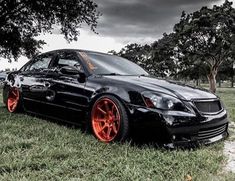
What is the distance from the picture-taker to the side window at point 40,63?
5.82 m

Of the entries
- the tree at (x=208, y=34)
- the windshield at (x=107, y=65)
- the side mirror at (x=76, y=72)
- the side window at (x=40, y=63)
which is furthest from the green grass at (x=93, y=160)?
the tree at (x=208, y=34)

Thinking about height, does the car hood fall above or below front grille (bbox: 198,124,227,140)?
above

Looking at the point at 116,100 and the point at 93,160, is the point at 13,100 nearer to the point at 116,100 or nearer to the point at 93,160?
the point at 116,100

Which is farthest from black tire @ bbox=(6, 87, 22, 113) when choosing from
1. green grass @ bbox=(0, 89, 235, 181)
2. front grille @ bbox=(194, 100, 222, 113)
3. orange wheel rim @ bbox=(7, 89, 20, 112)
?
front grille @ bbox=(194, 100, 222, 113)

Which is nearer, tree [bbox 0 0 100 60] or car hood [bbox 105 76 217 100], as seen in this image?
car hood [bbox 105 76 217 100]

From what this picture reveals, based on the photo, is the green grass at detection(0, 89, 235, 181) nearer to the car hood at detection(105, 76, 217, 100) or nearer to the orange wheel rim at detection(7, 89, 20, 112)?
the car hood at detection(105, 76, 217, 100)

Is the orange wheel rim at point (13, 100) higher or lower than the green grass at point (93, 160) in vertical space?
higher

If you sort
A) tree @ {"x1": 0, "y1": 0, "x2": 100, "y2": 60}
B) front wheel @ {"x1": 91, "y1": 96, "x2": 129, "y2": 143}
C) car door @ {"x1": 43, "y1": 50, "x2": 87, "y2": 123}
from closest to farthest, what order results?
front wheel @ {"x1": 91, "y1": 96, "x2": 129, "y2": 143}
car door @ {"x1": 43, "y1": 50, "x2": 87, "y2": 123}
tree @ {"x1": 0, "y1": 0, "x2": 100, "y2": 60}

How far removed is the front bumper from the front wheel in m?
0.16

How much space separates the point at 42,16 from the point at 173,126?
599 inches

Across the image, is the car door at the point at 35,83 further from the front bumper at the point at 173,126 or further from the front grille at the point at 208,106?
the front grille at the point at 208,106

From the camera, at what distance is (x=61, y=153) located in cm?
362

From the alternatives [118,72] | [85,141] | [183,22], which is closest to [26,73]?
[118,72]

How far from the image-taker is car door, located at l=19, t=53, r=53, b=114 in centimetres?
554
